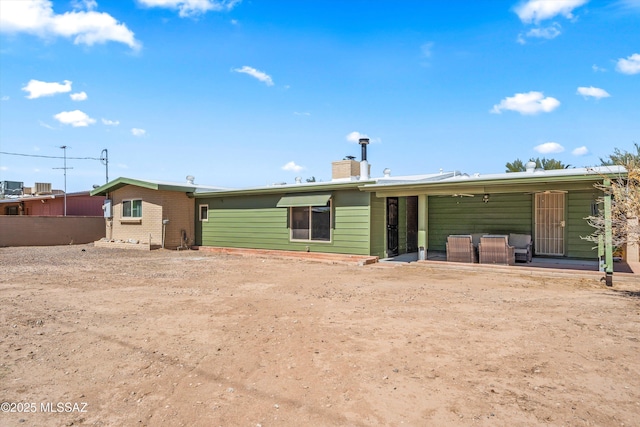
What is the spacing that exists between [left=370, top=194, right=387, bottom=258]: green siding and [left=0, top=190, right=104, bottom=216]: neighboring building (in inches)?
710

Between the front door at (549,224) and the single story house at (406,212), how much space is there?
0.02 m

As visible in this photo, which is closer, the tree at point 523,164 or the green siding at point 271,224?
the green siding at point 271,224

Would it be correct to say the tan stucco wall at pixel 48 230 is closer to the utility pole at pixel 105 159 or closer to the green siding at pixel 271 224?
the green siding at pixel 271 224

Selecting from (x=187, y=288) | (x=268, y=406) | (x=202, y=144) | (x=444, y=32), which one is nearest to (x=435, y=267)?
(x=187, y=288)

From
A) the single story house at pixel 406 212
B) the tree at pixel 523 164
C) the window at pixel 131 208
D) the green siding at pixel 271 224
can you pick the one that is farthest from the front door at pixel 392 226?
the tree at pixel 523 164

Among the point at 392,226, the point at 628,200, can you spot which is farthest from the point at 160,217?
the point at 628,200

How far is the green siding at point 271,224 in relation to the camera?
11.0m

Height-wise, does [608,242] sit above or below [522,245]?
above

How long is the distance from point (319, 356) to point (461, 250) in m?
7.16

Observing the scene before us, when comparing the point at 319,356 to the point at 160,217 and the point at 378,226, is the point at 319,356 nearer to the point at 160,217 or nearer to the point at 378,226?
the point at 378,226

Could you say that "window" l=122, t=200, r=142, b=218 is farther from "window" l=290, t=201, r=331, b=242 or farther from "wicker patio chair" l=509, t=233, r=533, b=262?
"wicker patio chair" l=509, t=233, r=533, b=262

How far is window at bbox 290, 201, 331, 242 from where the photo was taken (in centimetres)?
1166

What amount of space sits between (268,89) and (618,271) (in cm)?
1217

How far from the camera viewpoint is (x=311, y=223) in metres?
12.0
